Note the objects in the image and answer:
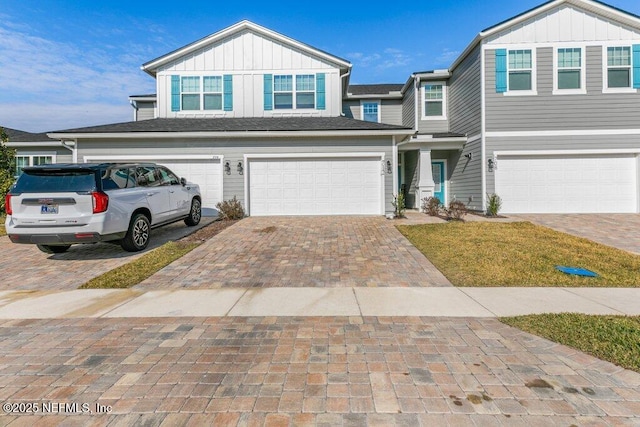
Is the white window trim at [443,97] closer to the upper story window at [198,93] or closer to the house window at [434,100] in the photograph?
the house window at [434,100]

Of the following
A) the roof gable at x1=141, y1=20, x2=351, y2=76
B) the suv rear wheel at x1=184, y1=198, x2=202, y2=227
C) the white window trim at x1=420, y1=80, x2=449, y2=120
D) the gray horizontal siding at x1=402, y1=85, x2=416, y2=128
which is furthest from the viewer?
the gray horizontal siding at x1=402, y1=85, x2=416, y2=128

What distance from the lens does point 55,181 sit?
6477mm

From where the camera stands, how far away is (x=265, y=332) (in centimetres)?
370

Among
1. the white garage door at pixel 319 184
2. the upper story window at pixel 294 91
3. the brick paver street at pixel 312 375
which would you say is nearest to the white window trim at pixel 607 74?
the white garage door at pixel 319 184

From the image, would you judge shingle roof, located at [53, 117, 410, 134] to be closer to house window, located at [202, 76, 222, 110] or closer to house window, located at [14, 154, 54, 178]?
house window, located at [202, 76, 222, 110]

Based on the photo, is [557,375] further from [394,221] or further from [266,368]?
[394,221]

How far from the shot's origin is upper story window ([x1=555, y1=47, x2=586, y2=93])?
13.0m

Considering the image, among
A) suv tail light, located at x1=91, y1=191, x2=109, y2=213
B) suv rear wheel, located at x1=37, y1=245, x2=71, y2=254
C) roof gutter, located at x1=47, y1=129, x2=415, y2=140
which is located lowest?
suv rear wheel, located at x1=37, y1=245, x2=71, y2=254

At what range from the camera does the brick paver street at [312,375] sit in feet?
7.80

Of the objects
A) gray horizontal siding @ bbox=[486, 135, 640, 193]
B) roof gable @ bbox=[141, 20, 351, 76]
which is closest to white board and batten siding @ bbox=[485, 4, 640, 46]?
gray horizontal siding @ bbox=[486, 135, 640, 193]

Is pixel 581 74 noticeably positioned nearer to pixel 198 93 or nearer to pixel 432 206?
pixel 432 206

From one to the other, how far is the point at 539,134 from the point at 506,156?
4.98ft

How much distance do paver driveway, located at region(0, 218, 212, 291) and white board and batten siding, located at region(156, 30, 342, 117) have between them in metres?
8.07

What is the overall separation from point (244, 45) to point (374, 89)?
8953mm
